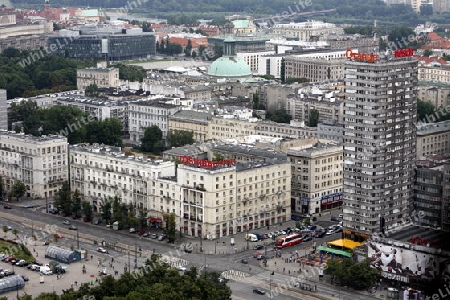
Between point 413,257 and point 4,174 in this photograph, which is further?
point 4,174

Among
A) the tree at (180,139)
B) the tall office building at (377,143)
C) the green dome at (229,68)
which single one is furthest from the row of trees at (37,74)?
the tall office building at (377,143)

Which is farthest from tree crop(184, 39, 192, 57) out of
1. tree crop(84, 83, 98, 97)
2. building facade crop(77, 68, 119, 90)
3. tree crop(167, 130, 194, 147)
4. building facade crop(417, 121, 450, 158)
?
building facade crop(417, 121, 450, 158)

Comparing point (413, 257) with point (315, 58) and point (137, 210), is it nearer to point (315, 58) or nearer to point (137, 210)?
point (137, 210)

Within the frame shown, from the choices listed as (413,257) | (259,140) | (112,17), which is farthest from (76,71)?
(112,17)

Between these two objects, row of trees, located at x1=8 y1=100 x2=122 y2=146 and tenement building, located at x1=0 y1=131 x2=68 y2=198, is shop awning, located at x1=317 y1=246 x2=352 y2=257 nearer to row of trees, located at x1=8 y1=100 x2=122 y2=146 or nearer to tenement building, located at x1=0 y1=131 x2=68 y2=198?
tenement building, located at x1=0 y1=131 x2=68 y2=198

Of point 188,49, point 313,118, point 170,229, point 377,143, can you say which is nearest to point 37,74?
point 188,49

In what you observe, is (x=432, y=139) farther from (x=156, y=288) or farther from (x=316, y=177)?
(x=156, y=288)
